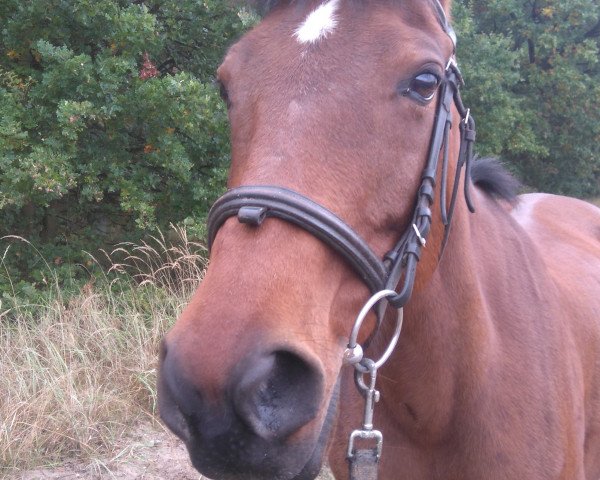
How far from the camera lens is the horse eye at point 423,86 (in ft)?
5.26

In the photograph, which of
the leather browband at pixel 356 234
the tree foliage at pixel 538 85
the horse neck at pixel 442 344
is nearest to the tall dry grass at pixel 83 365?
the horse neck at pixel 442 344

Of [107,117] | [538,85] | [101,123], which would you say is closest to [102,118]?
[107,117]

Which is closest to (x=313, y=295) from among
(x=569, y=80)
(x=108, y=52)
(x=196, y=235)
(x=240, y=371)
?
(x=240, y=371)

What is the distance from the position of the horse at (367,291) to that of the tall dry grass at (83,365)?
218 cm

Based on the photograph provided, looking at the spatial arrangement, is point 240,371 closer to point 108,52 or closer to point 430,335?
point 430,335

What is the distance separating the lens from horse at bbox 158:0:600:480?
4.00ft

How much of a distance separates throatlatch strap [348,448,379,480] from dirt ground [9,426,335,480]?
7.36 ft

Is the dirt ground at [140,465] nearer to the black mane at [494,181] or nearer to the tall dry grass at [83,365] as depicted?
the tall dry grass at [83,365]

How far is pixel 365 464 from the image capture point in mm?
1724

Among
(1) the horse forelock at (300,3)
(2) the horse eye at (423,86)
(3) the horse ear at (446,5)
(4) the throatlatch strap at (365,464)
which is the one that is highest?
(1) the horse forelock at (300,3)

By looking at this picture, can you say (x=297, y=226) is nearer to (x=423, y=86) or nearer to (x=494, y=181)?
(x=423, y=86)

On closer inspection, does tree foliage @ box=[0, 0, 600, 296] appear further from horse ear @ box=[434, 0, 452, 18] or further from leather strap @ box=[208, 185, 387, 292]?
leather strap @ box=[208, 185, 387, 292]

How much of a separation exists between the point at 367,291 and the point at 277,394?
42 cm

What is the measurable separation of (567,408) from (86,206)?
17.1ft
